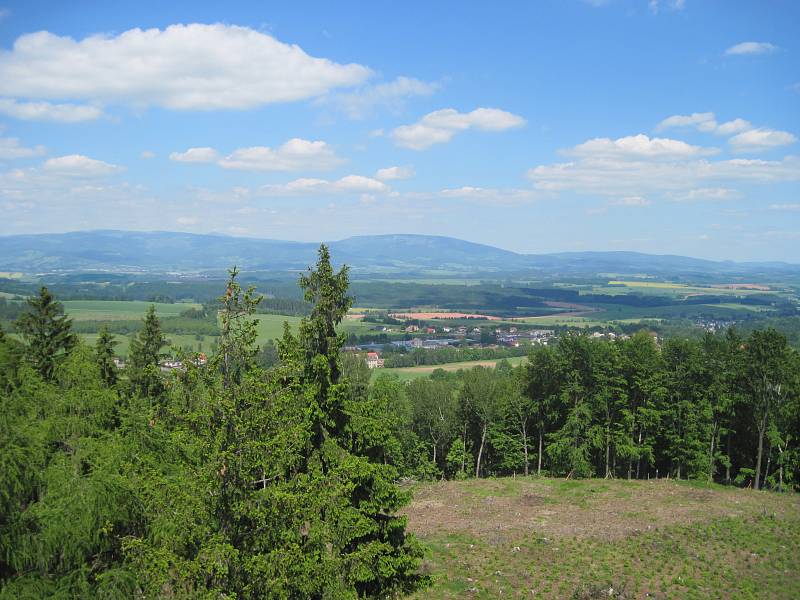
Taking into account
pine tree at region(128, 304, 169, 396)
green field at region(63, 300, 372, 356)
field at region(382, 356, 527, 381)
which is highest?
pine tree at region(128, 304, 169, 396)

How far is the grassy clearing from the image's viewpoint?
138000 mm

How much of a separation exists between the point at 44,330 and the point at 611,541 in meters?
34.7

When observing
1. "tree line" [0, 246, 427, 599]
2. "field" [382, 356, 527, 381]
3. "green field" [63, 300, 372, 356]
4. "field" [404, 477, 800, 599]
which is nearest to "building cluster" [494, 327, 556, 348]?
"field" [382, 356, 527, 381]

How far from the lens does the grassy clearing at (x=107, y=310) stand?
13800 centimetres

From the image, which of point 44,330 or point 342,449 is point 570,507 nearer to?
point 342,449

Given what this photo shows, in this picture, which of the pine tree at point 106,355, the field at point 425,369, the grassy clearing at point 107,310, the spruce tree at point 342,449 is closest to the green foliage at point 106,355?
the pine tree at point 106,355

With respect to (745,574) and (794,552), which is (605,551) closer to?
(745,574)

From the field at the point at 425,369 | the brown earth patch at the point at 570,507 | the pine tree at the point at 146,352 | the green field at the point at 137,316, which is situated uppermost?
the pine tree at the point at 146,352

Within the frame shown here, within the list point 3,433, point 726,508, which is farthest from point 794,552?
point 3,433

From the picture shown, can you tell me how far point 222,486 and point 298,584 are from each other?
2.16 m

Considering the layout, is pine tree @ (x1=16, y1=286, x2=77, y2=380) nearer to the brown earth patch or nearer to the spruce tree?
the brown earth patch

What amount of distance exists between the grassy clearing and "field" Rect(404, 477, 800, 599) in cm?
12368

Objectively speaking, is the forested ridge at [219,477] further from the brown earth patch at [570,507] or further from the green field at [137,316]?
the green field at [137,316]

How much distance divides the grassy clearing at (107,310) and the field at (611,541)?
4869 inches
